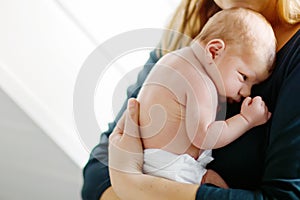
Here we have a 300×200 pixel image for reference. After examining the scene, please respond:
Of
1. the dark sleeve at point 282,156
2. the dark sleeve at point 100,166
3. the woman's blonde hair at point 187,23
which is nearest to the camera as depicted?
the dark sleeve at point 282,156

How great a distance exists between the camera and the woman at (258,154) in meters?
0.88

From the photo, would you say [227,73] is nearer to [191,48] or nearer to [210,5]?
[191,48]

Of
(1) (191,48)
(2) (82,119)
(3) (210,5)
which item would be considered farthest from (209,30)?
(2) (82,119)

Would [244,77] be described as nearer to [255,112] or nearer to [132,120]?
[255,112]

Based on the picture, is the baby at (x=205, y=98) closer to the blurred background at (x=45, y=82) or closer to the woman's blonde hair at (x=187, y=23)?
the woman's blonde hair at (x=187, y=23)

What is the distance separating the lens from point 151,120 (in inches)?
39.0

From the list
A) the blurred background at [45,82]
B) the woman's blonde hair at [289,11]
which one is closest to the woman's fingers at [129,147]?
the woman's blonde hair at [289,11]

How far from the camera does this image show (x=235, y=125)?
3.17ft

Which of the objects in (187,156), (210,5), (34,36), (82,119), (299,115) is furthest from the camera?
(34,36)

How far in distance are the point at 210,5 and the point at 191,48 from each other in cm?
22

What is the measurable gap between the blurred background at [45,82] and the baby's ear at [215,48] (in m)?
0.71

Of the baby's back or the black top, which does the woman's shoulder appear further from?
the baby's back

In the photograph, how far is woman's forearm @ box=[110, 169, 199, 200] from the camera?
0.93 metres

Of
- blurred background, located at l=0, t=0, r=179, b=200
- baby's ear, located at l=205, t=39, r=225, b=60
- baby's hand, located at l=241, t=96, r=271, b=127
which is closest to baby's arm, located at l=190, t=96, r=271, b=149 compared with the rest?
baby's hand, located at l=241, t=96, r=271, b=127
